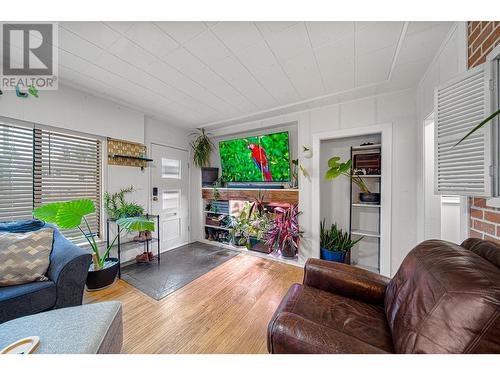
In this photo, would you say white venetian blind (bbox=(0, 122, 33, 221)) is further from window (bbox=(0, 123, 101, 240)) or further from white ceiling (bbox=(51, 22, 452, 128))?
white ceiling (bbox=(51, 22, 452, 128))

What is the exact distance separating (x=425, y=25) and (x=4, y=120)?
376 centimetres

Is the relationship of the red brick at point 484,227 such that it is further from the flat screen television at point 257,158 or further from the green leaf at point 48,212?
the green leaf at point 48,212

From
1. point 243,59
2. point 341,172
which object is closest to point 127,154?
point 243,59

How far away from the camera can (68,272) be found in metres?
1.49

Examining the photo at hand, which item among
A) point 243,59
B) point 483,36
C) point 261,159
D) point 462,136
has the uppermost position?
point 243,59

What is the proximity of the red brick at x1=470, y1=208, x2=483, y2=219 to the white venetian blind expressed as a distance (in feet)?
12.6

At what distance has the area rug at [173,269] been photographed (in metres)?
2.18

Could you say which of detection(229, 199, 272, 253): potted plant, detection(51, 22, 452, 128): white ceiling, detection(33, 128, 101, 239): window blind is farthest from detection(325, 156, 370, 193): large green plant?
detection(33, 128, 101, 239): window blind

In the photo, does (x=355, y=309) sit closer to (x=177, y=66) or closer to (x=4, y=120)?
(x=177, y=66)

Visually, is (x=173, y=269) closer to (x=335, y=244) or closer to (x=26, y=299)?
(x=26, y=299)

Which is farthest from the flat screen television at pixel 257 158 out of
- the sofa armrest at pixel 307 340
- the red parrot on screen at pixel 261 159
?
the sofa armrest at pixel 307 340

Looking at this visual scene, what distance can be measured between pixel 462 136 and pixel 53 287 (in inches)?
120

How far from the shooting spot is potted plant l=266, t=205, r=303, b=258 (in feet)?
9.08
